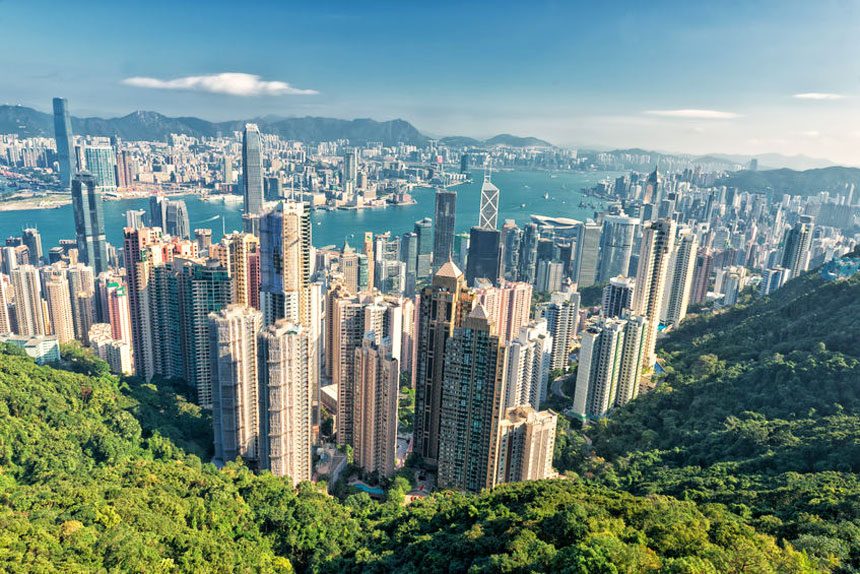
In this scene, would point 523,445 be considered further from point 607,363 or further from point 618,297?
point 618,297

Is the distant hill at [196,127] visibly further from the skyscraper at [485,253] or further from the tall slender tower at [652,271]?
the tall slender tower at [652,271]

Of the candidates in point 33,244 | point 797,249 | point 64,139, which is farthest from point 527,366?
point 64,139

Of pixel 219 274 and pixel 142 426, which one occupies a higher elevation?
pixel 219 274

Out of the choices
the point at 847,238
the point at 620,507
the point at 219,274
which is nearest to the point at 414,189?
the point at 847,238

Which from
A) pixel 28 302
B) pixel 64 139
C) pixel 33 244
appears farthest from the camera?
pixel 64 139

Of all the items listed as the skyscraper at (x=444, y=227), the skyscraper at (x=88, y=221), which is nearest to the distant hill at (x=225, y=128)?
the skyscraper at (x=88, y=221)

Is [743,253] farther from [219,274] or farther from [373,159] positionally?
[373,159]
